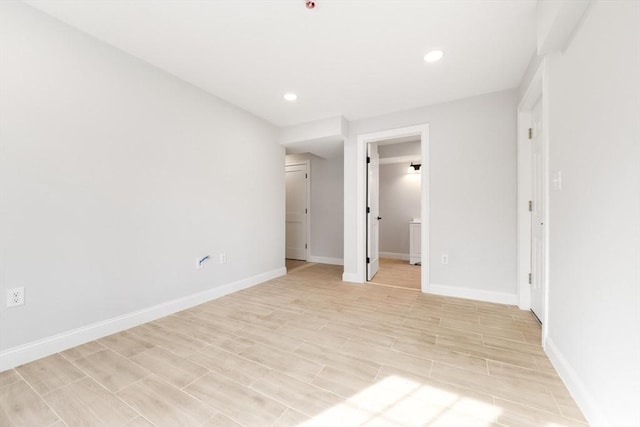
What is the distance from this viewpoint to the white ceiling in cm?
166

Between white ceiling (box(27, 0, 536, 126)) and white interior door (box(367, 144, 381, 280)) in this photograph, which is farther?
white interior door (box(367, 144, 381, 280))

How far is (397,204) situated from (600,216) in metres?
4.49

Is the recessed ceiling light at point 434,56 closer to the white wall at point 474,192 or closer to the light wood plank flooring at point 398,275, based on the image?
the white wall at point 474,192

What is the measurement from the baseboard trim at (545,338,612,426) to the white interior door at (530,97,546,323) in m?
0.74

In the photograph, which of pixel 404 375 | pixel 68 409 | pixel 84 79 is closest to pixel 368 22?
pixel 84 79

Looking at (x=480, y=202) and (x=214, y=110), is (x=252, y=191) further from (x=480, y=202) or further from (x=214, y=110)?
(x=480, y=202)

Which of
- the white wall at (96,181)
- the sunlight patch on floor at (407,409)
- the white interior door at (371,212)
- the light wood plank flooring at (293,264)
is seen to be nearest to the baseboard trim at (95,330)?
the white wall at (96,181)

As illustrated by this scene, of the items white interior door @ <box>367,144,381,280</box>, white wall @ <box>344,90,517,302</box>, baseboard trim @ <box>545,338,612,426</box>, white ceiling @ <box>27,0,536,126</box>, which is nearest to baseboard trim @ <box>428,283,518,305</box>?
white wall @ <box>344,90,517,302</box>

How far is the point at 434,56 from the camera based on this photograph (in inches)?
84.7

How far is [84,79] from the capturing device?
6.23 ft

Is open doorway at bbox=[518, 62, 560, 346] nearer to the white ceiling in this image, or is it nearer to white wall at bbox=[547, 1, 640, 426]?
the white ceiling

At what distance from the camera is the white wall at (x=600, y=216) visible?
911mm

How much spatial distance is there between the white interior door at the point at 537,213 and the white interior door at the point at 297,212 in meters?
3.69

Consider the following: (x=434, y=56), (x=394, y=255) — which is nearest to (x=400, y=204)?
(x=394, y=255)
